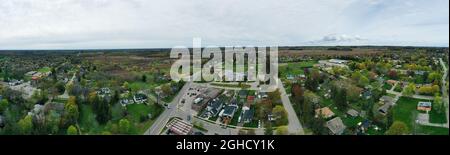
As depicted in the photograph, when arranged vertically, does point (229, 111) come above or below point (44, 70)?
below

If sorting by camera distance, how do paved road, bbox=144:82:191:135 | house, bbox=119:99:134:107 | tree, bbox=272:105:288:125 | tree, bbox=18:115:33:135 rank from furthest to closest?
house, bbox=119:99:134:107 → tree, bbox=272:105:288:125 → paved road, bbox=144:82:191:135 → tree, bbox=18:115:33:135

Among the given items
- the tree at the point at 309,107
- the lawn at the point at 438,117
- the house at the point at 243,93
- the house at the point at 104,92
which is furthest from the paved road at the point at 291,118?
the house at the point at 104,92

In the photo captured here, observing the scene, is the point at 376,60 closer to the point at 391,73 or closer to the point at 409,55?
the point at 409,55

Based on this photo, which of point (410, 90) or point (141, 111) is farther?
point (410, 90)

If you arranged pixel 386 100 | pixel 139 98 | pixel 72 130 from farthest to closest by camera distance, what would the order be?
pixel 139 98, pixel 386 100, pixel 72 130

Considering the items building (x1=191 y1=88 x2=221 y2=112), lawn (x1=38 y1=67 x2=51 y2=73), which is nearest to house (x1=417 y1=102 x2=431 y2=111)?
building (x1=191 y1=88 x2=221 y2=112)

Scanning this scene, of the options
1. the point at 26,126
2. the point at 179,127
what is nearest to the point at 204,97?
the point at 179,127

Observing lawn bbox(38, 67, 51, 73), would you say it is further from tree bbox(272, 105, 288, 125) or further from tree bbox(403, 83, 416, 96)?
tree bbox(403, 83, 416, 96)
